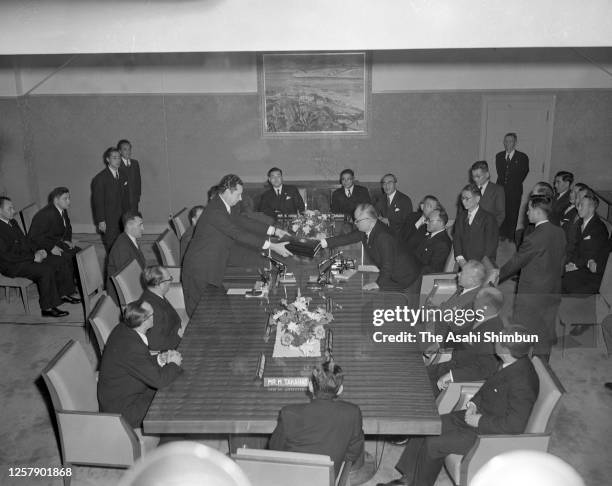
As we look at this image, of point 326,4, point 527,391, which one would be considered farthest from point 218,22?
point 527,391

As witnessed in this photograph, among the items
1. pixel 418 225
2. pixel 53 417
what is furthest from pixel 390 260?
pixel 53 417

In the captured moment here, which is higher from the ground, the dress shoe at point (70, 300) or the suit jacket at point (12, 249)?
the suit jacket at point (12, 249)

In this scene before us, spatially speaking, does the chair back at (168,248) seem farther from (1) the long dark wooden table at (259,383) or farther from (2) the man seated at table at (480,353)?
(2) the man seated at table at (480,353)

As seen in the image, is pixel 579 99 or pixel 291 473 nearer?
pixel 291 473

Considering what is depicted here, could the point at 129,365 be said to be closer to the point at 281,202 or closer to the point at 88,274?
the point at 88,274

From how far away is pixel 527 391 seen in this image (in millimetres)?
3518

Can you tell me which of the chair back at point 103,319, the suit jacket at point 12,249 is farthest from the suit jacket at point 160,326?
the suit jacket at point 12,249

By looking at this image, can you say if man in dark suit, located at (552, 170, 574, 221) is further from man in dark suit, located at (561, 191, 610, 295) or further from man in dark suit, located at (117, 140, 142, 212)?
man in dark suit, located at (117, 140, 142, 212)

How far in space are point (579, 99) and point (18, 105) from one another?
8603mm

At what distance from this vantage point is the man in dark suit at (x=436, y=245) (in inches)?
228

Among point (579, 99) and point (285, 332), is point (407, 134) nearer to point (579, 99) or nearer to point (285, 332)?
point (579, 99)

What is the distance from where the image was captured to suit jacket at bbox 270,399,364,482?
304cm

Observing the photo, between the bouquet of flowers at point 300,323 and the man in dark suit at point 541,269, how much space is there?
1.90 m

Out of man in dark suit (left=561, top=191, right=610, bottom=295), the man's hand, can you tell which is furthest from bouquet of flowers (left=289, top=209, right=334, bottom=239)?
man in dark suit (left=561, top=191, right=610, bottom=295)
